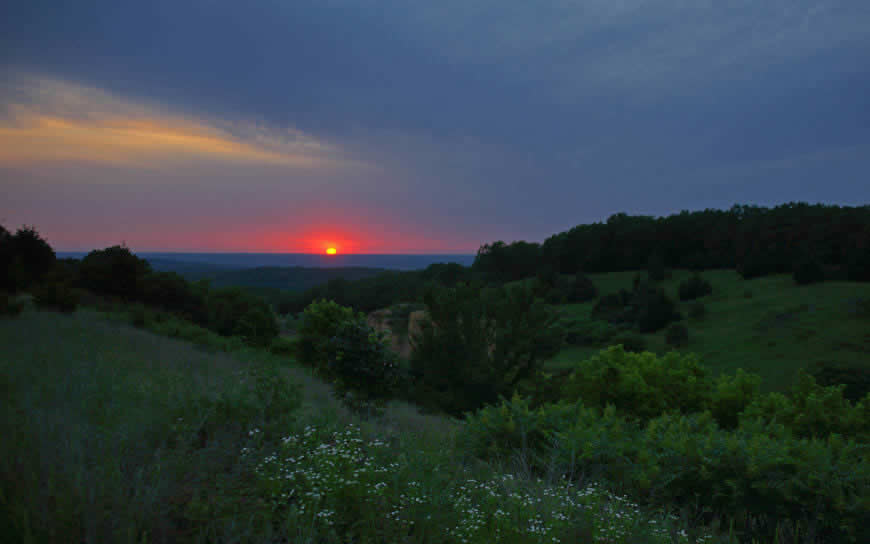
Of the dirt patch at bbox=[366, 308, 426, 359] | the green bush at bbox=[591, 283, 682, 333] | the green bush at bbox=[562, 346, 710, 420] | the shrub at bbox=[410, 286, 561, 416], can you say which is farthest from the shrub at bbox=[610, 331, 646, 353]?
the green bush at bbox=[562, 346, 710, 420]

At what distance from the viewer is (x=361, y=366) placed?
1041 cm

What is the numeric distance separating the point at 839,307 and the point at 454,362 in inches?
1397

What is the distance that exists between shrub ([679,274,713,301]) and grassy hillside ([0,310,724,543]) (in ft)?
164

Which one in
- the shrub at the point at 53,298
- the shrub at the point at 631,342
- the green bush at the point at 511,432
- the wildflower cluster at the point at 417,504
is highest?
the shrub at the point at 53,298

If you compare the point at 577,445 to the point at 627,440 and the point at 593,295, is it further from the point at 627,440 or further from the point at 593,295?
the point at 593,295

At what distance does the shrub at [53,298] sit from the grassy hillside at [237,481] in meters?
8.65

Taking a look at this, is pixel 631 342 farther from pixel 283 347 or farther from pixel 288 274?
pixel 288 274

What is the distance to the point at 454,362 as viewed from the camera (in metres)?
14.0

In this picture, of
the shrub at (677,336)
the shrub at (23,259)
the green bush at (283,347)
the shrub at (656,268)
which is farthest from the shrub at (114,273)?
the shrub at (656,268)

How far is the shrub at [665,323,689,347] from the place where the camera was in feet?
114

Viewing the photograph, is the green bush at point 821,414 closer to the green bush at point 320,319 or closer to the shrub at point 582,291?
the green bush at point 320,319

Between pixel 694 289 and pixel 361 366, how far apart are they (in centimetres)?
4807

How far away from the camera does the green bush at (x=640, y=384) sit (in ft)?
32.1

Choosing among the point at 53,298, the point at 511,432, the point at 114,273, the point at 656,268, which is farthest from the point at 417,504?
the point at 656,268
